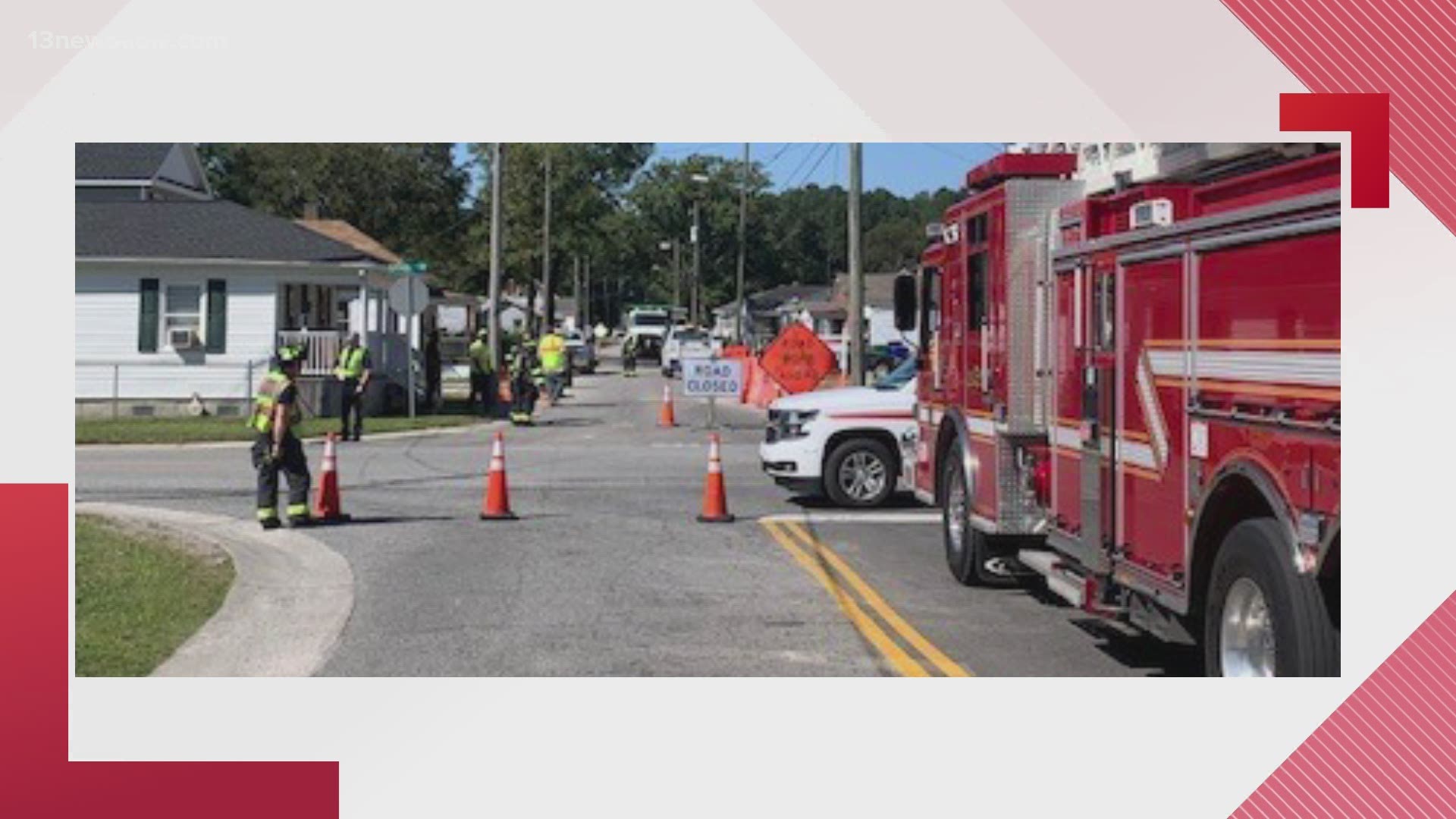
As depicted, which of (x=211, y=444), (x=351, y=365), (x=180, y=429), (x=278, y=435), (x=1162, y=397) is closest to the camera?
(x=1162, y=397)

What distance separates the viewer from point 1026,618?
1043cm

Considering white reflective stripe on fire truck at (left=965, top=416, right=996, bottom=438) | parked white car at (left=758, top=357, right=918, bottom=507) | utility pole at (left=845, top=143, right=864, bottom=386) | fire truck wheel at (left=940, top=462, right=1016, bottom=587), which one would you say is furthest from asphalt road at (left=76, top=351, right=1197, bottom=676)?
utility pole at (left=845, top=143, right=864, bottom=386)

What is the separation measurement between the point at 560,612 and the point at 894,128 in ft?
14.8

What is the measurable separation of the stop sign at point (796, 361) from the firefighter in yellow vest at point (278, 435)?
12249 millimetres

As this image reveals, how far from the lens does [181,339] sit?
28797mm

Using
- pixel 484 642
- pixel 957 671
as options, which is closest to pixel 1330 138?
pixel 957 671

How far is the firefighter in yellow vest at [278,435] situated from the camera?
13602 mm

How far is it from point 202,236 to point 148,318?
2113 mm

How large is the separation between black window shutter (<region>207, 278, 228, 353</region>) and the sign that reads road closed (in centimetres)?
839

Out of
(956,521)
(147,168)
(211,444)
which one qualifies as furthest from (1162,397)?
(147,168)

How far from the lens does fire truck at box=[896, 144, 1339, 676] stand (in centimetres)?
603

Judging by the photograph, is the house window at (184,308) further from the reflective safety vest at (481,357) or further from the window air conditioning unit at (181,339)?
the reflective safety vest at (481,357)

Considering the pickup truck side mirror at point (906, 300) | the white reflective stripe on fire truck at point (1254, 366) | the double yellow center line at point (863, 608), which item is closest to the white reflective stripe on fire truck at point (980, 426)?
the double yellow center line at point (863, 608)

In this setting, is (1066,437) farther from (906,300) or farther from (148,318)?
(148,318)
